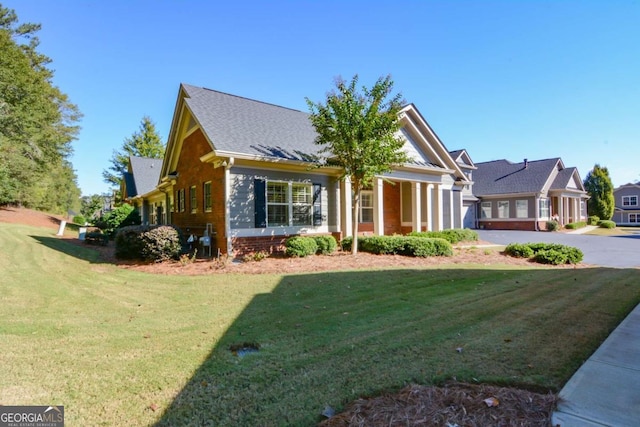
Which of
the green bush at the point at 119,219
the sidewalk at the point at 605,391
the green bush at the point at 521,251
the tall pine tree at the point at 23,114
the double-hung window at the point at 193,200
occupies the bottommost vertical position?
the sidewalk at the point at 605,391

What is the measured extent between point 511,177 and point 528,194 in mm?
3684

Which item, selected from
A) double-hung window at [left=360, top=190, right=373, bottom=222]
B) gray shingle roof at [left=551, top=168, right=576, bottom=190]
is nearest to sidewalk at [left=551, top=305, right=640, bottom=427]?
double-hung window at [left=360, top=190, right=373, bottom=222]

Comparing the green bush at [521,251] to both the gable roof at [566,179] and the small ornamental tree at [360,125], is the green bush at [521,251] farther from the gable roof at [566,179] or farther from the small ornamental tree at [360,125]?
the gable roof at [566,179]

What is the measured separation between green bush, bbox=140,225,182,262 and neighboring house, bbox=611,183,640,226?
62.2 meters

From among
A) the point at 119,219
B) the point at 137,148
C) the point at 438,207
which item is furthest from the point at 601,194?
the point at 137,148

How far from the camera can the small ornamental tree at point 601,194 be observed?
39469 millimetres

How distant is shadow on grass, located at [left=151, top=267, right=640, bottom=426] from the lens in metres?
2.97

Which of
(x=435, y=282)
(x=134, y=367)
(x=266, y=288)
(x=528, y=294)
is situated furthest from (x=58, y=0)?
(x=528, y=294)

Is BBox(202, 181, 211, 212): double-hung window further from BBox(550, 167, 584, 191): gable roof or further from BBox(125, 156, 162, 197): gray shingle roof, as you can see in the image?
BBox(550, 167, 584, 191): gable roof

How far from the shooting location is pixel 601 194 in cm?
3981

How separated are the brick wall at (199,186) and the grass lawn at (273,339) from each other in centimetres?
401

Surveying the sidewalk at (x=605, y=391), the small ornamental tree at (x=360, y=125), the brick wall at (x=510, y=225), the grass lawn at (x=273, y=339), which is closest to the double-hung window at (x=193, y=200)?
Result: the small ornamental tree at (x=360, y=125)

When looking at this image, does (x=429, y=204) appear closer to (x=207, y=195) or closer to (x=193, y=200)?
(x=207, y=195)

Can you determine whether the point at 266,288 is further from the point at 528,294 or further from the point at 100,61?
the point at 100,61
